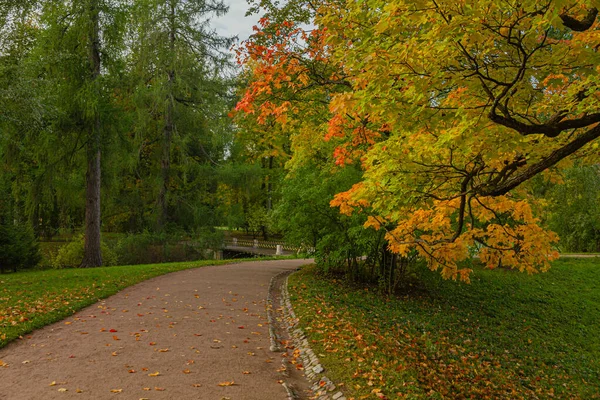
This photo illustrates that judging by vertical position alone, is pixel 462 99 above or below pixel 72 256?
above

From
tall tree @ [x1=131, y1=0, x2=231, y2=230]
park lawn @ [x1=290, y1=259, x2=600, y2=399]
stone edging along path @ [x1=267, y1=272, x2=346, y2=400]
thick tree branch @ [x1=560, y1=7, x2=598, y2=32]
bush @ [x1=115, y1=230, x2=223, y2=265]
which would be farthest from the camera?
tall tree @ [x1=131, y1=0, x2=231, y2=230]

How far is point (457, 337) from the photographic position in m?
9.31

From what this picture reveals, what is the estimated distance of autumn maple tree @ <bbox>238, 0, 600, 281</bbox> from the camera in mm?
4211

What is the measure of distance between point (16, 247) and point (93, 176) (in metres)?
3.78

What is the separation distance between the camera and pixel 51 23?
15219 millimetres

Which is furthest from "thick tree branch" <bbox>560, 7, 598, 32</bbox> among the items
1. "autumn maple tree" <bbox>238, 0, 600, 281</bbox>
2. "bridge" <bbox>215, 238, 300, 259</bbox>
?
"bridge" <bbox>215, 238, 300, 259</bbox>

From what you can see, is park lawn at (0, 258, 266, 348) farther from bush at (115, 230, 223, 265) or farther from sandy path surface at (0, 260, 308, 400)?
bush at (115, 230, 223, 265)

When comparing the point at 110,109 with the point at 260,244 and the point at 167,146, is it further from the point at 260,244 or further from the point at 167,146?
the point at 260,244

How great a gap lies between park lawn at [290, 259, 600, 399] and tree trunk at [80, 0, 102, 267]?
8.74 meters

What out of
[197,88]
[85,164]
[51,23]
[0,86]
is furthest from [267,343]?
[197,88]

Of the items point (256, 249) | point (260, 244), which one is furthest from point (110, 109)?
point (260, 244)

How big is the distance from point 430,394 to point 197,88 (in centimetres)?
2104

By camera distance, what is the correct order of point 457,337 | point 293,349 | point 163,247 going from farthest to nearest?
point 163,247 < point 457,337 < point 293,349

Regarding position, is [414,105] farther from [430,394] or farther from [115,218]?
[115,218]
